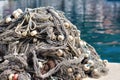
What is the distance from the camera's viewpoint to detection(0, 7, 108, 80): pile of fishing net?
4707mm

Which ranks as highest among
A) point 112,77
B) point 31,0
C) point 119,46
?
point 112,77

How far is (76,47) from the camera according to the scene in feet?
17.1

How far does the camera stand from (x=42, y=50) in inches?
189

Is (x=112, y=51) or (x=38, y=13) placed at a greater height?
(x=38, y=13)

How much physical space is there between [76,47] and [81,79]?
44cm

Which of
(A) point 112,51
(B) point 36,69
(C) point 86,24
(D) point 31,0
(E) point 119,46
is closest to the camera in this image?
(B) point 36,69

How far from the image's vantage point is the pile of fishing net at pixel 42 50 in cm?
471

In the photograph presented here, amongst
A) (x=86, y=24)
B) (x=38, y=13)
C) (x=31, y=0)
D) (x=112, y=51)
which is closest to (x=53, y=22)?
(x=38, y=13)

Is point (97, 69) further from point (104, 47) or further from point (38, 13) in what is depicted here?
point (104, 47)

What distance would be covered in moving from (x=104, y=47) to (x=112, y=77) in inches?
289

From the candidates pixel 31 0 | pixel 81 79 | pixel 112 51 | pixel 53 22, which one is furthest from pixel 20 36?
pixel 31 0

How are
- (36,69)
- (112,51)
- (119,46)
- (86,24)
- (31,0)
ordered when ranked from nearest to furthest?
(36,69)
(112,51)
(119,46)
(86,24)
(31,0)

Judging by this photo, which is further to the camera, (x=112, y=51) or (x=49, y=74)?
(x=112, y=51)

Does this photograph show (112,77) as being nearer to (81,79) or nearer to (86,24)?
(81,79)
